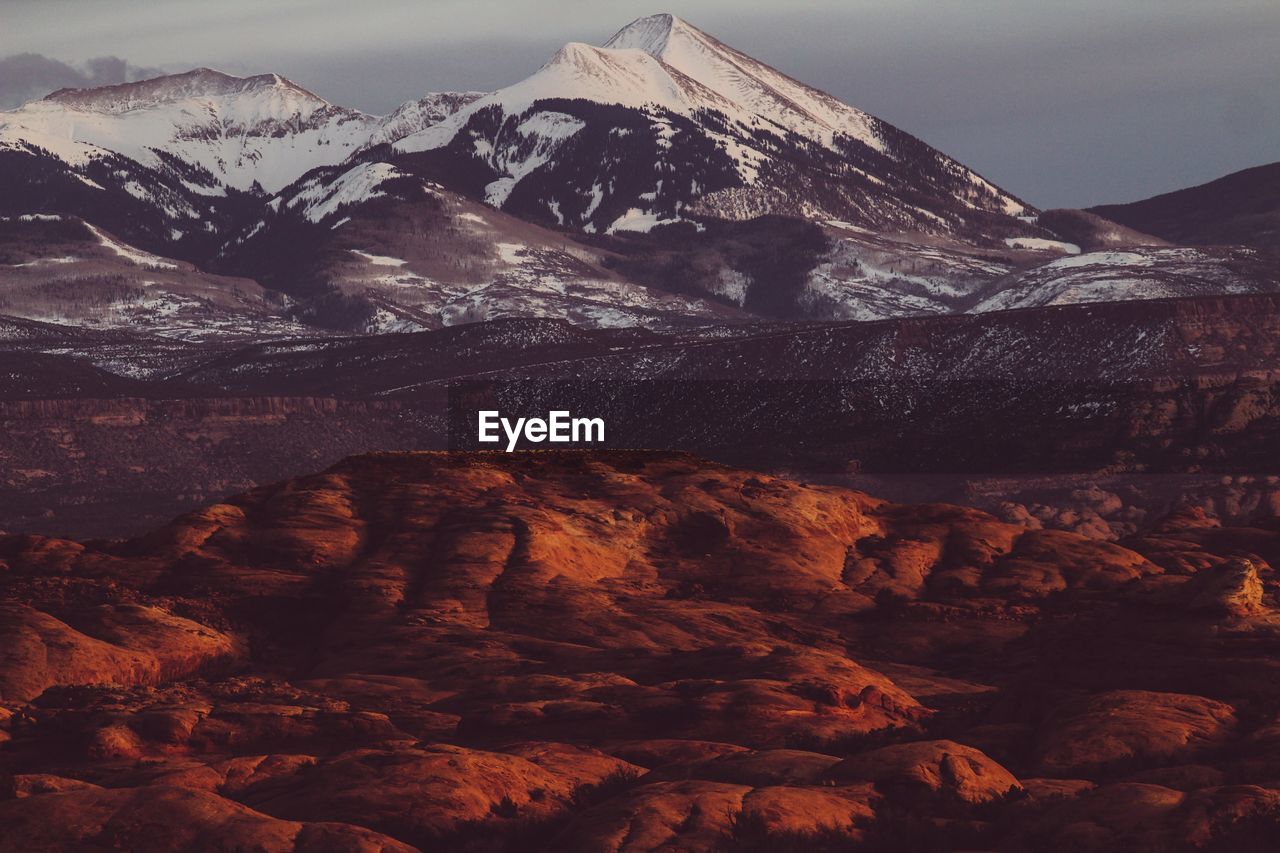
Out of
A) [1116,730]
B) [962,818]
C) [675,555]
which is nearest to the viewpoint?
[962,818]

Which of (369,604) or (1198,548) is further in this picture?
(1198,548)

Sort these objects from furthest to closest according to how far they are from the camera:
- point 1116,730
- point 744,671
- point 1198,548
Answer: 1. point 1198,548
2. point 744,671
3. point 1116,730

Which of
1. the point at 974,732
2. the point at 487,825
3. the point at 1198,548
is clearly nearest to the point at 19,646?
the point at 487,825

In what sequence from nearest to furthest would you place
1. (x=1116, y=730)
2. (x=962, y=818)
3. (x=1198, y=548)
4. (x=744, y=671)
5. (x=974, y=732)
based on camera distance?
(x=962, y=818) → (x=1116, y=730) → (x=974, y=732) → (x=744, y=671) → (x=1198, y=548)

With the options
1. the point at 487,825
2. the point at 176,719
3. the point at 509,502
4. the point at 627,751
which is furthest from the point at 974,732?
the point at 509,502

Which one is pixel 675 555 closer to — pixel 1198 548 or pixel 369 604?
pixel 369 604

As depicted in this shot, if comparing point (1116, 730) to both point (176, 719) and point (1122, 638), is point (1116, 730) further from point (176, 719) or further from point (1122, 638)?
point (176, 719)
